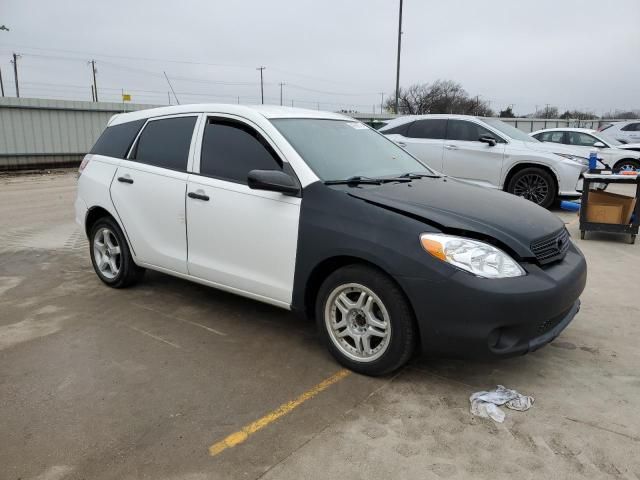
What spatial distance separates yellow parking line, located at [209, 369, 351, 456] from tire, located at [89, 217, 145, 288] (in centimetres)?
258

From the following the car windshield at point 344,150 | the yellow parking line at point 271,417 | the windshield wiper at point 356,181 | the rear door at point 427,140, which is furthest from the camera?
the rear door at point 427,140

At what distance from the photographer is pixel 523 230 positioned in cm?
329

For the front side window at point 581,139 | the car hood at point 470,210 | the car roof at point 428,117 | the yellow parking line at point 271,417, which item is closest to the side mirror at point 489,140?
the car roof at point 428,117

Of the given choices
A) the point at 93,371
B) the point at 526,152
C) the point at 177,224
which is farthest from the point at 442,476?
the point at 526,152

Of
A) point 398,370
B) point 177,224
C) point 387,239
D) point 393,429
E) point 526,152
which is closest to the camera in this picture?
point 393,429

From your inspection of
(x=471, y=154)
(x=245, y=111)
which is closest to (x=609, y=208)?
(x=471, y=154)

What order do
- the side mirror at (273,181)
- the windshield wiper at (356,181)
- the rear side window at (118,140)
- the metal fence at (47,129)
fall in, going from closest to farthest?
the side mirror at (273,181) → the windshield wiper at (356,181) → the rear side window at (118,140) → the metal fence at (47,129)

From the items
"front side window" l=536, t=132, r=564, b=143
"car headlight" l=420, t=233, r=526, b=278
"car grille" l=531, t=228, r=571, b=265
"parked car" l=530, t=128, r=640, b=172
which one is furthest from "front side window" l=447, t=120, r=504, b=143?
"car headlight" l=420, t=233, r=526, b=278

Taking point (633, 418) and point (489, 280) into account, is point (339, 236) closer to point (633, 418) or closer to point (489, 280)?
point (489, 280)

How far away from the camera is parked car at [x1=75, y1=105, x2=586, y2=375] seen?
3021 millimetres

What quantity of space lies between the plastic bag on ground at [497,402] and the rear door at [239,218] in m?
1.40

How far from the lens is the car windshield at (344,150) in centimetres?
381

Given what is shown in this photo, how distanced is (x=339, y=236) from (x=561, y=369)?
5.78 feet

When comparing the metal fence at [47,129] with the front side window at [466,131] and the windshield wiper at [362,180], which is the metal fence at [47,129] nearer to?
the front side window at [466,131]
